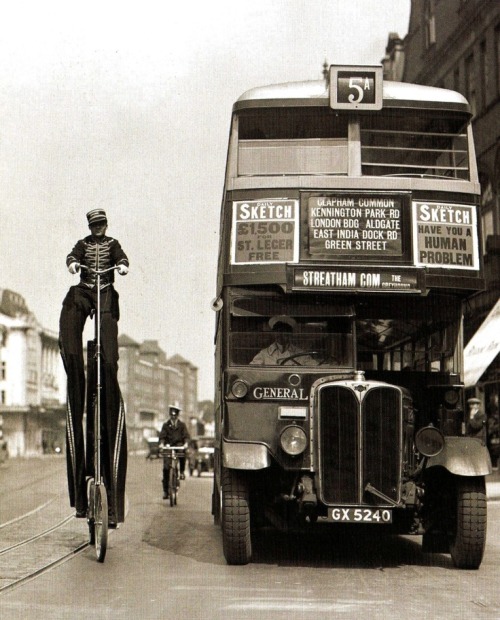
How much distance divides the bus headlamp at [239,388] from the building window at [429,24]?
30.6 m

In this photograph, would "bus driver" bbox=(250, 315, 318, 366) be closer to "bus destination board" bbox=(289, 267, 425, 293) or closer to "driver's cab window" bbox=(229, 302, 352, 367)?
"driver's cab window" bbox=(229, 302, 352, 367)

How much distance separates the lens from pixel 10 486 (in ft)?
91.5

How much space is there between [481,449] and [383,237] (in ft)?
7.16

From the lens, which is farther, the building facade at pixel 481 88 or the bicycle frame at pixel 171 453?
the building facade at pixel 481 88

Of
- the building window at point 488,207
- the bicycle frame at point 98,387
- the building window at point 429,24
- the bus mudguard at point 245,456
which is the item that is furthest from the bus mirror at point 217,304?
the building window at point 429,24

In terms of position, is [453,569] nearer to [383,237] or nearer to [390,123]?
[383,237]

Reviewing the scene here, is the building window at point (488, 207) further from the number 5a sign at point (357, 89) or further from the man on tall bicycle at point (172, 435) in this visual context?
the number 5a sign at point (357, 89)

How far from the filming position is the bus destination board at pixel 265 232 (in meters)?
10.8

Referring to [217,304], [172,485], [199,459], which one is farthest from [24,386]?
[217,304]

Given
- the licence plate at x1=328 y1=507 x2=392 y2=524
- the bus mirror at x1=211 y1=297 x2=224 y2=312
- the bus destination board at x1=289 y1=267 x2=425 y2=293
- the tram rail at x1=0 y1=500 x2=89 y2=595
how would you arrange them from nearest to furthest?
the tram rail at x1=0 y1=500 x2=89 y2=595, the licence plate at x1=328 y1=507 x2=392 y2=524, the bus destination board at x1=289 y1=267 x2=425 y2=293, the bus mirror at x1=211 y1=297 x2=224 y2=312

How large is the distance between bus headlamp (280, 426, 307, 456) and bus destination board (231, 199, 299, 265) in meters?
1.61

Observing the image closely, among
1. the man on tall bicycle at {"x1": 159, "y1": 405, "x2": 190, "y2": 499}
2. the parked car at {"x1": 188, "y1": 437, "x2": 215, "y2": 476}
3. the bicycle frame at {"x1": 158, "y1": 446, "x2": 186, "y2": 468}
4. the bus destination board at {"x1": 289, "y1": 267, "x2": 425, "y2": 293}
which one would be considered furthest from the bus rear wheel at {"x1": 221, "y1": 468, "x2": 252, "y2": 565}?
the parked car at {"x1": 188, "y1": 437, "x2": 215, "y2": 476}

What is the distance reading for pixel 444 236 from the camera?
10875 mm

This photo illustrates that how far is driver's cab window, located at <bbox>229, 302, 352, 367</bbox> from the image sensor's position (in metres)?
10.8
